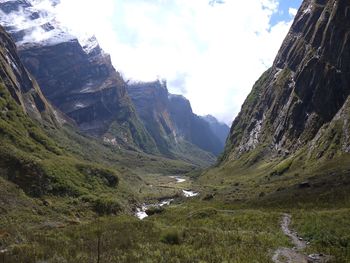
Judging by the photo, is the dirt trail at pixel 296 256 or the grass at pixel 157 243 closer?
the dirt trail at pixel 296 256

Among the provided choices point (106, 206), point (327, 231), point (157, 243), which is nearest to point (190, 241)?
point (157, 243)

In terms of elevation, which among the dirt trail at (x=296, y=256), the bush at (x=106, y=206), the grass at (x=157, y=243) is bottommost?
the dirt trail at (x=296, y=256)

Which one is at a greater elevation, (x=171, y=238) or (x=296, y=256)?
(x=171, y=238)

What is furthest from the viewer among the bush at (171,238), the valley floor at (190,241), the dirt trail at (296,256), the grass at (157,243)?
the bush at (171,238)

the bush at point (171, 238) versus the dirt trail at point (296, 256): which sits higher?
the bush at point (171, 238)

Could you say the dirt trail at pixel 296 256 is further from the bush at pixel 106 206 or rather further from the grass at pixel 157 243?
the bush at pixel 106 206

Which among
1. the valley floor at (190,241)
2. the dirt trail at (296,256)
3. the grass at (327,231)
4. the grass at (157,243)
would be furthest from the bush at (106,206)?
the dirt trail at (296,256)

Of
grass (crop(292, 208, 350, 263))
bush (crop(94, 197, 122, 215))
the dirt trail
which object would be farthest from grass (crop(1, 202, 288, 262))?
bush (crop(94, 197, 122, 215))

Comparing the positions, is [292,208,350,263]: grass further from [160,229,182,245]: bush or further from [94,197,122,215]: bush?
[94,197,122,215]: bush

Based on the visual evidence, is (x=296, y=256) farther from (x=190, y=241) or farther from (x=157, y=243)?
(x=157, y=243)

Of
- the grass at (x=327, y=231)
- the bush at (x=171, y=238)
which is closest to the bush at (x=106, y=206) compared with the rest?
the grass at (x=327, y=231)

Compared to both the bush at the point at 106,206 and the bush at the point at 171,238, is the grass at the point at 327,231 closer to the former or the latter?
the bush at the point at 171,238

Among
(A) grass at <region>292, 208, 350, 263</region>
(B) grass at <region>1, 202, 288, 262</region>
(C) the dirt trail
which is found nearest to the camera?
(C) the dirt trail

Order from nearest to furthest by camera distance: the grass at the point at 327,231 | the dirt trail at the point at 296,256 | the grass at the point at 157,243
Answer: the dirt trail at the point at 296,256
the grass at the point at 157,243
the grass at the point at 327,231
